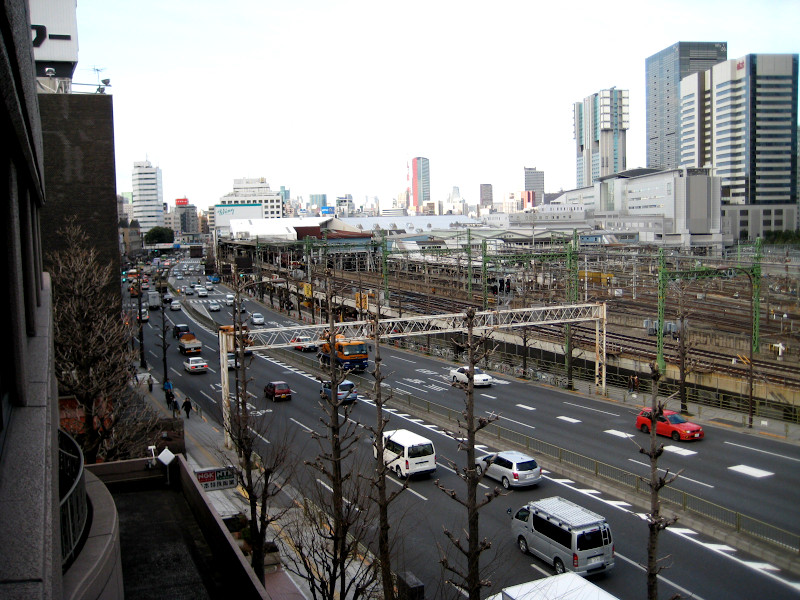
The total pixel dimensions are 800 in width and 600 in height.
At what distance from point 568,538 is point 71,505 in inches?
355

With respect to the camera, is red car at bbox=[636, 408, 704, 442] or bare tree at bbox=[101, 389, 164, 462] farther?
red car at bbox=[636, 408, 704, 442]

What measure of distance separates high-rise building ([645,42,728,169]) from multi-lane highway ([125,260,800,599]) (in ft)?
531

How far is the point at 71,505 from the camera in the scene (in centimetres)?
603

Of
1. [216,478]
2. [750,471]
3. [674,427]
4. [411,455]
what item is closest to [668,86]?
[674,427]

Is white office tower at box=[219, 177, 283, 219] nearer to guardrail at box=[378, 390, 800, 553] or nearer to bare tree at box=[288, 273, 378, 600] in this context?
guardrail at box=[378, 390, 800, 553]

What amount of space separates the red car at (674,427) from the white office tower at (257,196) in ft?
513

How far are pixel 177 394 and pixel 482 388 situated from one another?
14.0 m

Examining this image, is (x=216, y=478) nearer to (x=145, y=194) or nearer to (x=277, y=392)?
(x=277, y=392)

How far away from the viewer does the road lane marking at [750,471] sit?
17553 mm

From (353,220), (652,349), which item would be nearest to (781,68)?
(353,220)

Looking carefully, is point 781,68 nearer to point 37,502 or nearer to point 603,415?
point 603,415

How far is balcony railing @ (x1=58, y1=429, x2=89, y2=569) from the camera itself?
5.71 m

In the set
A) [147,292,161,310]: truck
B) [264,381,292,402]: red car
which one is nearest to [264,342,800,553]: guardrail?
[264,381,292,402]: red car

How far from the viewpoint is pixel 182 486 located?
1273 cm
